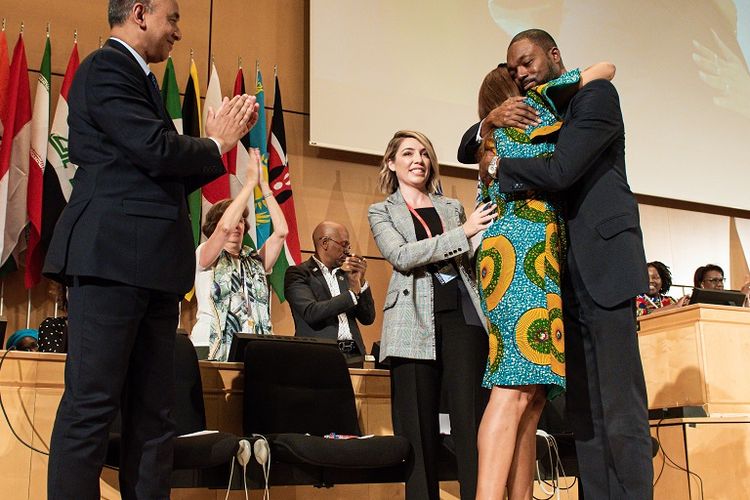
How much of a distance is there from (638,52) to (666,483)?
435 centimetres

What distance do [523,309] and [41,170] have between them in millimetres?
3624

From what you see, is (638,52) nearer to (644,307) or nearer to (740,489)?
(644,307)

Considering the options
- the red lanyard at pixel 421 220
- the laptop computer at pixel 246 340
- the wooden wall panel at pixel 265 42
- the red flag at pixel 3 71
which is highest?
the wooden wall panel at pixel 265 42

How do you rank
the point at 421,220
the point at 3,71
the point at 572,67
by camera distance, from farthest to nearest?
the point at 572,67 → the point at 3,71 → the point at 421,220

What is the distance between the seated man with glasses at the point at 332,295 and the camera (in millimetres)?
3773

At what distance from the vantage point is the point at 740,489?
3.23 meters

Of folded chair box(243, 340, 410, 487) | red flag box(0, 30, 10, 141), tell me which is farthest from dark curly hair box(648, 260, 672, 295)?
red flag box(0, 30, 10, 141)

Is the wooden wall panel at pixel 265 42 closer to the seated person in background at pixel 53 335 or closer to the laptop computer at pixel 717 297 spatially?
the seated person in background at pixel 53 335

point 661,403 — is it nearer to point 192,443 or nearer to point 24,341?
point 192,443

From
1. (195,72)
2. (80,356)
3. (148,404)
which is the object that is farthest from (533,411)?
(195,72)

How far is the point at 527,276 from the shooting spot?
2.01m

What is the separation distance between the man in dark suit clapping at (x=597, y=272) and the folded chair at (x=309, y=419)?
771 millimetres

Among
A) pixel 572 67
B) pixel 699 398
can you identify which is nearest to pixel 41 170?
pixel 699 398

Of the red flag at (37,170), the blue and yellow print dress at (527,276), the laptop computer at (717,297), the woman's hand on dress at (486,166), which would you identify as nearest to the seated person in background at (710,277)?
the laptop computer at (717,297)
